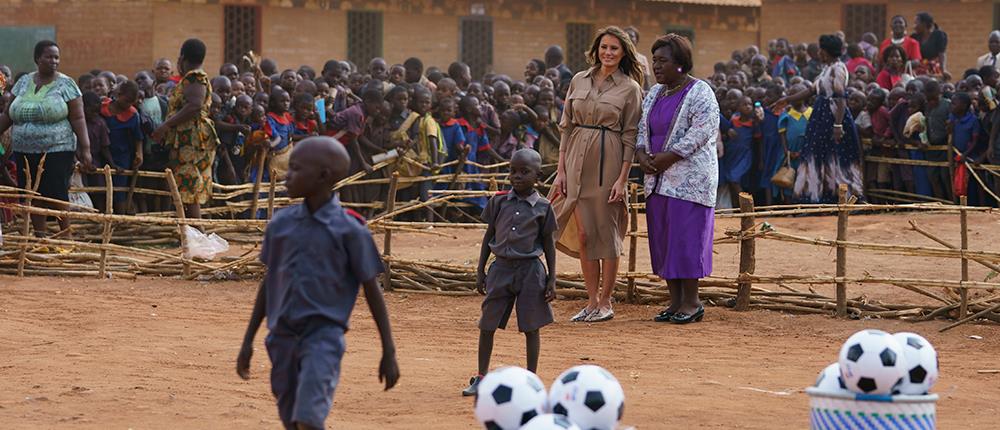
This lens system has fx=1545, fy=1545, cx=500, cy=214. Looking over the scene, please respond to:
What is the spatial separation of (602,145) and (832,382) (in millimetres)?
4009

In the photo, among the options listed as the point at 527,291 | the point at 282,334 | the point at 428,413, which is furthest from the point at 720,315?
the point at 282,334

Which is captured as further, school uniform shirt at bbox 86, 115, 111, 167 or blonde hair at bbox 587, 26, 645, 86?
school uniform shirt at bbox 86, 115, 111, 167

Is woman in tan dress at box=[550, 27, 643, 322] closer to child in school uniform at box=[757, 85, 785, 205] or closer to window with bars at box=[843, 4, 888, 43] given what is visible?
child in school uniform at box=[757, 85, 785, 205]

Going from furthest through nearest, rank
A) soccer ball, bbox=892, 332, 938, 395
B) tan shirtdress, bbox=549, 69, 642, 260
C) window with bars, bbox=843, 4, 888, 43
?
1. window with bars, bbox=843, 4, 888, 43
2. tan shirtdress, bbox=549, 69, 642, 260
3. soccer ball, bbox=892, 332, 938, 395

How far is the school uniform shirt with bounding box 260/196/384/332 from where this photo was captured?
195 inches

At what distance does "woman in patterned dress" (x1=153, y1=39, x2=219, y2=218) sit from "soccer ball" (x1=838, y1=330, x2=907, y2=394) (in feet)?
24.5

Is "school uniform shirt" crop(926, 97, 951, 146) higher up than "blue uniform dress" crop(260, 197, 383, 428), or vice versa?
"school uniform shirt" crop(926, 97, 951, 146)

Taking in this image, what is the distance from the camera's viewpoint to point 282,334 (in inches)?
197

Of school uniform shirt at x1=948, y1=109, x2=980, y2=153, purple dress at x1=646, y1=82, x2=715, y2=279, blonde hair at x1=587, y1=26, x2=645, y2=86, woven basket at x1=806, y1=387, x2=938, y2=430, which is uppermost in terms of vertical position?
blonde hair at x1=587, y1=26, x2=645, y2=86

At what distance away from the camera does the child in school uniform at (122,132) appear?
13.1m

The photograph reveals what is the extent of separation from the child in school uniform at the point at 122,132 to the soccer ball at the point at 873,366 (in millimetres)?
8948

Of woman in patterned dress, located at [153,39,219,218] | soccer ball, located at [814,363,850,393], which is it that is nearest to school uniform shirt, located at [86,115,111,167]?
woman in patterned dress, located at [153,39,219,218]

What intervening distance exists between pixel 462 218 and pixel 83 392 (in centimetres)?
808

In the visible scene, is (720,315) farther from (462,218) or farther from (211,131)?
(462,218)
